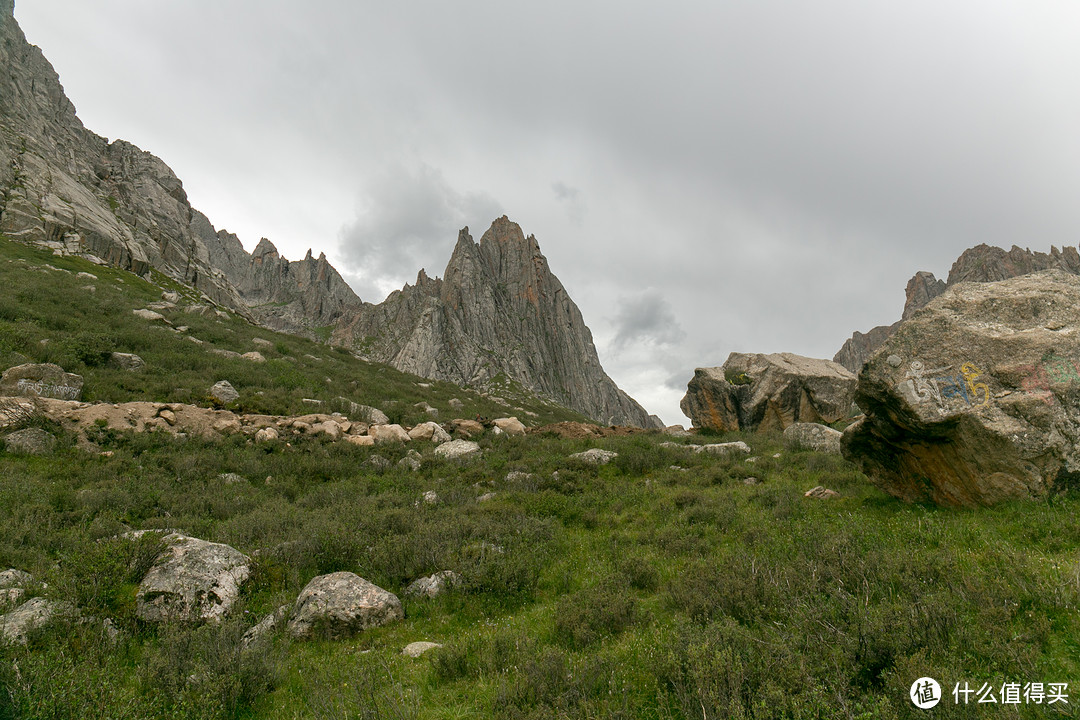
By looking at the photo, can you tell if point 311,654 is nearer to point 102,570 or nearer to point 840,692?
point 102,570

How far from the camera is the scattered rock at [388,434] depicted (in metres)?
16.4

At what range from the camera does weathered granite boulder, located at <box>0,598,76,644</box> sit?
175 inches

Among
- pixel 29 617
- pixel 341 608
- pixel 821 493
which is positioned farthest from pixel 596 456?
pixel 29 617

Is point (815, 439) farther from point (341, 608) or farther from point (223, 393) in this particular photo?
point (223, 393)

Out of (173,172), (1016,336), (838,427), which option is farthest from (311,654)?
(173,172)

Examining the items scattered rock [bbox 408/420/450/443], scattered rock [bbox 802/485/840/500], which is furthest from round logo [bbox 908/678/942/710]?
scattered rock [bbox 408/420/450/443]

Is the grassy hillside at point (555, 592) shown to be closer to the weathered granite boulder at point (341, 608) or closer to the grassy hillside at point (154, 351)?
the weathered granite boulder at point (341, 608)

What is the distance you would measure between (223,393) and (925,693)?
20.6 m

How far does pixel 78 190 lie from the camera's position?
47.5 m

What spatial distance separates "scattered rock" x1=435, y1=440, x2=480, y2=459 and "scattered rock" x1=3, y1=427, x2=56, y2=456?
956 centimetres

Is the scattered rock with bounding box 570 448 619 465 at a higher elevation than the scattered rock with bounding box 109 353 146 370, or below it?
below

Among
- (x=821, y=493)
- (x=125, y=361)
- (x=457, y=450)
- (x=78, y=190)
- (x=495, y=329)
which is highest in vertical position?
(x=495, y=329)

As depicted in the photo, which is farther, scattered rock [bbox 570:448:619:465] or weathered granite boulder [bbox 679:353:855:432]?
weathered granite boulder [bbox 679:353:855:432]

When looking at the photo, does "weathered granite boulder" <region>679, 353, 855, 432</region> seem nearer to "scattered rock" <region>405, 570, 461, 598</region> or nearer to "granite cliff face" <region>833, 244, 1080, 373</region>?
"scattered rock" <region>405, 570, 461, 598</region>
